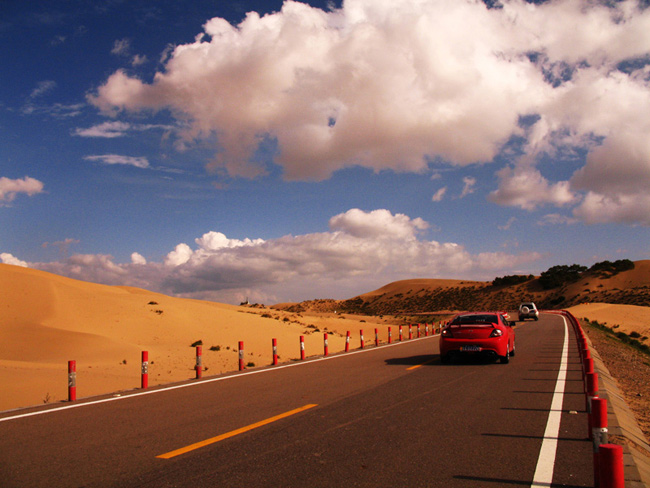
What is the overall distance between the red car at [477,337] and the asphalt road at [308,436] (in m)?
2.84

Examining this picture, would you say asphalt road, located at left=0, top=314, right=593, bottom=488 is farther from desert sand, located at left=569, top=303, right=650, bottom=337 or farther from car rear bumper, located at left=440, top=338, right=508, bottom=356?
desert sand, located at left=569, top=303, right=650, bottom=337

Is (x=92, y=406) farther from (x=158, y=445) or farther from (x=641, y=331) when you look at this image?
(x=641, y=331)

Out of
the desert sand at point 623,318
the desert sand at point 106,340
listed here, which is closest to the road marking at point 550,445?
the desert sand at point 106,340

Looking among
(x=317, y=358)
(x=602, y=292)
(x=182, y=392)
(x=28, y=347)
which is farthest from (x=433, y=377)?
(x=602, y=292)

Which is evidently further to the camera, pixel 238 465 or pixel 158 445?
pixel 158 445

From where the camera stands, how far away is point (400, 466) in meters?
5.70

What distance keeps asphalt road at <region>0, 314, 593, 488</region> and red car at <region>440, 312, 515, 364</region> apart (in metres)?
2.84

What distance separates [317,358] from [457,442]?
1286 centimetres

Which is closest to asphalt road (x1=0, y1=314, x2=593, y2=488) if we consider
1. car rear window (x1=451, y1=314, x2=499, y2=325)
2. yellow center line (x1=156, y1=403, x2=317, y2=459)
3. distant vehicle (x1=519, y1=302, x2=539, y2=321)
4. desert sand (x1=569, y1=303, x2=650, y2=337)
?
yellow center line (x1=156, y1=403, x2=317, y2=459)

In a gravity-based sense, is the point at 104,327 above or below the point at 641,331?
above

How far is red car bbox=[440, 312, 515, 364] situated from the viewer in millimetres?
15164

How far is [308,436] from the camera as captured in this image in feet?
23.0

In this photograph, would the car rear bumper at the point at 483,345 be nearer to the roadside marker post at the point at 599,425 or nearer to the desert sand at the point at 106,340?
the desert sand at the point at 106,340

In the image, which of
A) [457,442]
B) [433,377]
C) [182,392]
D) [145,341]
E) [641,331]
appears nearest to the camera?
[457,442]
